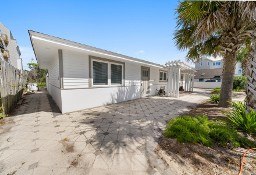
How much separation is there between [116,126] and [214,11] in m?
5.53

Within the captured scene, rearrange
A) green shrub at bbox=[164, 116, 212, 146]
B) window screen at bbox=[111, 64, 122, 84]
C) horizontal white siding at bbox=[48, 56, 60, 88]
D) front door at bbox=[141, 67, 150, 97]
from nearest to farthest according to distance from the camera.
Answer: green shrub at bbox=[164, 116, 212, 146]
horizontal white siding at bbox=[48, 56, 60, 88]
window screen at bbox=[111, 64, 122, 84]
front door at bbox=[141, 67, 150, 97]

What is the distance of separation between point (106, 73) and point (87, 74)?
4.06 feet

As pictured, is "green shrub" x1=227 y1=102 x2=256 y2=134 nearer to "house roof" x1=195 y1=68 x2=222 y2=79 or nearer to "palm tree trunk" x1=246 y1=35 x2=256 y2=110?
"palm tree trunk" x1=246 y1=35 x2=256 y2=110

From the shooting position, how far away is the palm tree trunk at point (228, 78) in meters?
5.84

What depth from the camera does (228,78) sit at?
19.6 ft

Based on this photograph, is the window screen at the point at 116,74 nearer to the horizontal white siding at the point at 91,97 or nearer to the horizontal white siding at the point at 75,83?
the horizontal white siding at the point at 91,97

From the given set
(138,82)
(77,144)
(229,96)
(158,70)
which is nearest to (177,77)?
(158,70)

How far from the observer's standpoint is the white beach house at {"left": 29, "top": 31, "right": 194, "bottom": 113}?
5.27 meters

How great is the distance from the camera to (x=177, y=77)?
11.0 m

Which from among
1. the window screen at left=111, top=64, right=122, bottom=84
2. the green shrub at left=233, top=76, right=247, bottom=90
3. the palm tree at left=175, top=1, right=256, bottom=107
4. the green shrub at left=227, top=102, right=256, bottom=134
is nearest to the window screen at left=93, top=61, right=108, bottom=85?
the window screen at left=111, top=64, right=122, bottom=84

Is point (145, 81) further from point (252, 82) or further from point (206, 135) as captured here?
point (206, 135)

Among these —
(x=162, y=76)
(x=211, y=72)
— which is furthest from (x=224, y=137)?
(x=211, y=72)

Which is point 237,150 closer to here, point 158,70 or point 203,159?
point 203,159

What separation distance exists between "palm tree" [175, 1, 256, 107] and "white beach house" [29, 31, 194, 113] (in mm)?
3576
